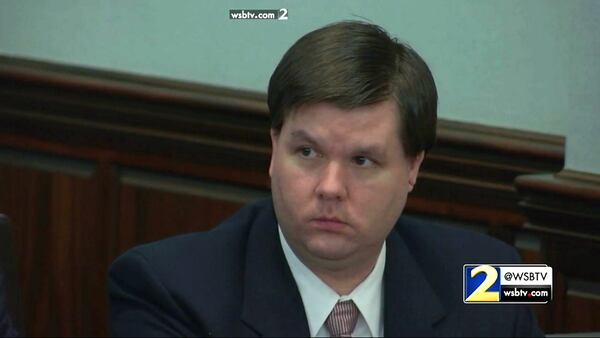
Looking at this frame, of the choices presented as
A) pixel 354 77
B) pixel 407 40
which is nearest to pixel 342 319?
pixel 354 77

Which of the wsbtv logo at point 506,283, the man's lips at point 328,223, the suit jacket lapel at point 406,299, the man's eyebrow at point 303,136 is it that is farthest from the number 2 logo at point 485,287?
the man's eyebrow at point 303,136

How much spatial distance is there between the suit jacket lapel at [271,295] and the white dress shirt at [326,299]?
12 mm

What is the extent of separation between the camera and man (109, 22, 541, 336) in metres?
1.54

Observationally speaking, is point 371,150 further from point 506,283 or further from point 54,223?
point 54,223

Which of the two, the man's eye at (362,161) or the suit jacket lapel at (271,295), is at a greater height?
the man's eye at (362,161)

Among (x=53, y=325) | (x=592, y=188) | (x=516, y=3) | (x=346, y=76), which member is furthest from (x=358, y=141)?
(x=53, y=325)

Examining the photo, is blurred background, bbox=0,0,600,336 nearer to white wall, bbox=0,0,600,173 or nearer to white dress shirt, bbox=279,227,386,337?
white wall, bbox=0,0,600,173

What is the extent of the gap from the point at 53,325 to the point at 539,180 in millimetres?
1005

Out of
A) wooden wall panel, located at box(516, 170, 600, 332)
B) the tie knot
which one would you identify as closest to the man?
the tie knot

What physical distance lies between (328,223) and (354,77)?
0.21m

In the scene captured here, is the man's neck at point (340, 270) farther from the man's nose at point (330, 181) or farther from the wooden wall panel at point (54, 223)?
the wooden wall panel at point (54, 223)

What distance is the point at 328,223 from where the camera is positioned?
1572mm

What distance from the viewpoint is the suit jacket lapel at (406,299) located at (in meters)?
1.64

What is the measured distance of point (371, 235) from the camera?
64.3 inches
